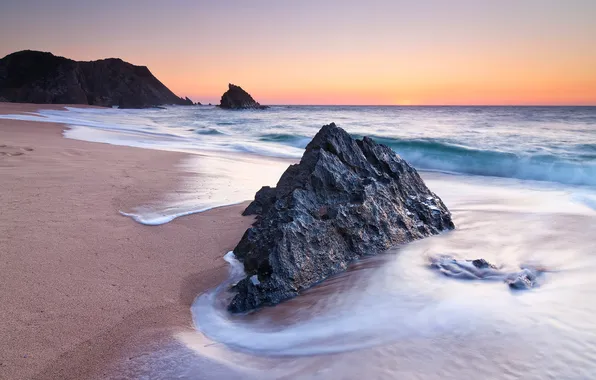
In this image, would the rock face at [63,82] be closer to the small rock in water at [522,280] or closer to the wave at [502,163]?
the wave at [502,163]

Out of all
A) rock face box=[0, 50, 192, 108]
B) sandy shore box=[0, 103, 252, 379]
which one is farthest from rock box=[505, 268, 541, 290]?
rock face box=[0, 50, 192, 108]

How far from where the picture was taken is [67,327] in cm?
230

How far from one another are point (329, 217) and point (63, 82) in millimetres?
76667

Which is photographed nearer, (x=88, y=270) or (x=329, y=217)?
(x=88, y=270)

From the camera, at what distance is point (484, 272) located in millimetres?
3242

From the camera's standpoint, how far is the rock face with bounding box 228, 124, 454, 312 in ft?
9.28

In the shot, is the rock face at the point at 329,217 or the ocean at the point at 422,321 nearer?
the ocean at the point at 422,321

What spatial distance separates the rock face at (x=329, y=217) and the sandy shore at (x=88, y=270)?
436mm

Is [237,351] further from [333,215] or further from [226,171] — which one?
[226,171]

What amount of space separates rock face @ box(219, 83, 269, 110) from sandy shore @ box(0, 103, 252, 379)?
81449 millimetres

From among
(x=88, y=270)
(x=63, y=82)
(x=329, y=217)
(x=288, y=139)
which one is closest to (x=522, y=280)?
(x=329, y=217)

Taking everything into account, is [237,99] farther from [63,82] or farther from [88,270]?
[88,270]

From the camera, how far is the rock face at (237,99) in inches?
3334

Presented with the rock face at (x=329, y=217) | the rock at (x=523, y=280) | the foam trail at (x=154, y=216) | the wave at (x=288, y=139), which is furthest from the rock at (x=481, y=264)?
the wave at (x=288, y=139)
